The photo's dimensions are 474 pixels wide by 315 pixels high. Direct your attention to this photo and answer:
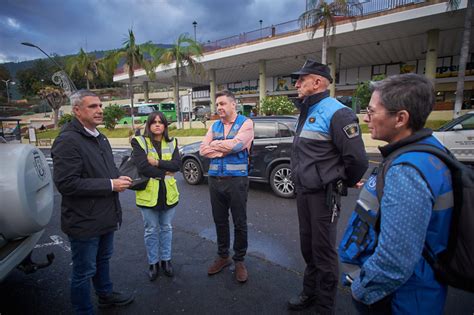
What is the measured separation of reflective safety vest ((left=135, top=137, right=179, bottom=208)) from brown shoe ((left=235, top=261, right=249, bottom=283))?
3.19 feet

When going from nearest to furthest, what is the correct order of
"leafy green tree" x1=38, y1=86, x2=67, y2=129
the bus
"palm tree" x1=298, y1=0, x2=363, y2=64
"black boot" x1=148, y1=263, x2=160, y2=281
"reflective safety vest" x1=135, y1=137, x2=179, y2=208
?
"reflective safety vest" x1=135, y1=137, x2=179, y2=208, "black boot" x1=148, y1=263, x2=160, y2=281, "palm tree" x1=298, y1=0, x2=363, y2=64, the bus, "leafy green tree" x1=38, y1=86, x2=67, y2=129

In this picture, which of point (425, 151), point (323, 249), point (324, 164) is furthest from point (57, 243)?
point (425, 151)

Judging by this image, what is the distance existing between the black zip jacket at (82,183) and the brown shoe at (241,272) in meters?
1.35

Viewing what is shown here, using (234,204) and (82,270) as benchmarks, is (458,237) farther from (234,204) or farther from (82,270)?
(82,270)

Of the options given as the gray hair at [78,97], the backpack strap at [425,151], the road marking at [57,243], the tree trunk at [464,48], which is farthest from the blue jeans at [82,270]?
the tree trunk at [464,48]

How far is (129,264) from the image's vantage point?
3.16 metres

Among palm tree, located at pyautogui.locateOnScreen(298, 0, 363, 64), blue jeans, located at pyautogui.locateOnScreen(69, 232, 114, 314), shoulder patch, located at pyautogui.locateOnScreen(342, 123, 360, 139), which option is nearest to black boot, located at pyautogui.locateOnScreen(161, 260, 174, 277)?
blue jeans, located at pyautogui.locateOnScreen(69, 232, 114, 314)

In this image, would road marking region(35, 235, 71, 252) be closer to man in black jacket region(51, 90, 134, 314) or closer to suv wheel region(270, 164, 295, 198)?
man in black jacket region(51, 90, 134, 314)

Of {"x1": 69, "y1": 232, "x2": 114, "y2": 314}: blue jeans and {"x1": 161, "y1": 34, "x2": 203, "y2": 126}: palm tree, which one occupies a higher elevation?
{"x1": 161, "y1": 34, "x2": 203, "y2": 126}: palm tree

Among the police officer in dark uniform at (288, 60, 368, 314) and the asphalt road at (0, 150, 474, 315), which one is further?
the asphalt road at (0, 150, 474, 315)

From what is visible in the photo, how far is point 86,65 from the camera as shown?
28.4 meters

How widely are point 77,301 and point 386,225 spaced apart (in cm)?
228

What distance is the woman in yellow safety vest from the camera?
2709mm

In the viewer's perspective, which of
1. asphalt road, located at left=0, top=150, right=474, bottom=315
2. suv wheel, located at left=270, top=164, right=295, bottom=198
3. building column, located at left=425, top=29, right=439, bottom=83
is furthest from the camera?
building column, located at left=425, top=29, right=439, bottom=83
